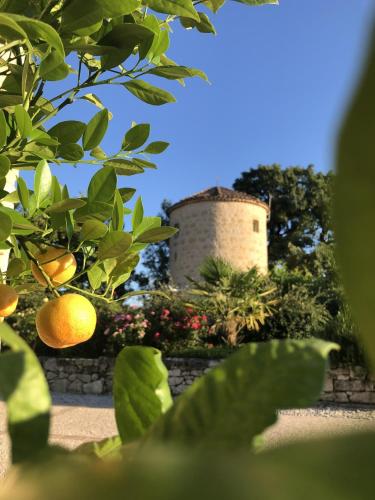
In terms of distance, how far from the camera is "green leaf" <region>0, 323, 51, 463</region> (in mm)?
169

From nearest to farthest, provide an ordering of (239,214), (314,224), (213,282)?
(213,282)
(239,214)
(314,224)

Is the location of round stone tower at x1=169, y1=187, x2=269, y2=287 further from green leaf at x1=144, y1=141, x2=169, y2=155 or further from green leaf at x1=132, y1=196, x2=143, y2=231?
green leaf at x1=132, y1=196, x2=143, y2=231

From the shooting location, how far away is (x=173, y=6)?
0.90m

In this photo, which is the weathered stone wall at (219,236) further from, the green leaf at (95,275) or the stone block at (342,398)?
the green leaf at (95,275)

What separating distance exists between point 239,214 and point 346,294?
58.5ft

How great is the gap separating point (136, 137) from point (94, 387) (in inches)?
280

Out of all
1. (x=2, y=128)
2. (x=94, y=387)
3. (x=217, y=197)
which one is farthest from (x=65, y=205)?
(x=217, y=197)

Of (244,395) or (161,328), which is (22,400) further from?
(161,328)

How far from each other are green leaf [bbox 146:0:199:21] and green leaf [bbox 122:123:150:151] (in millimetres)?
215

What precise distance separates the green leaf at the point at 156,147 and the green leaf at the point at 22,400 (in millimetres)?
981

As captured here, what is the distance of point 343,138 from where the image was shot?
0.09 metres

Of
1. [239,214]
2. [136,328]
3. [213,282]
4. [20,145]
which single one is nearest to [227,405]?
[20,145]

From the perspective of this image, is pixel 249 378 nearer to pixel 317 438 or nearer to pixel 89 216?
pixel 317 438

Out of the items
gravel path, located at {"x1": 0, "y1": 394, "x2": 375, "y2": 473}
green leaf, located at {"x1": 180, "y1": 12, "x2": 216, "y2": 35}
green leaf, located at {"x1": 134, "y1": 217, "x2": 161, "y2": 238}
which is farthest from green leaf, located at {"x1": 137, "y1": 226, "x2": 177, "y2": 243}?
gravel path, located at {"x1": 0, "y1": 394, "x2": 375, "y2": 473}
